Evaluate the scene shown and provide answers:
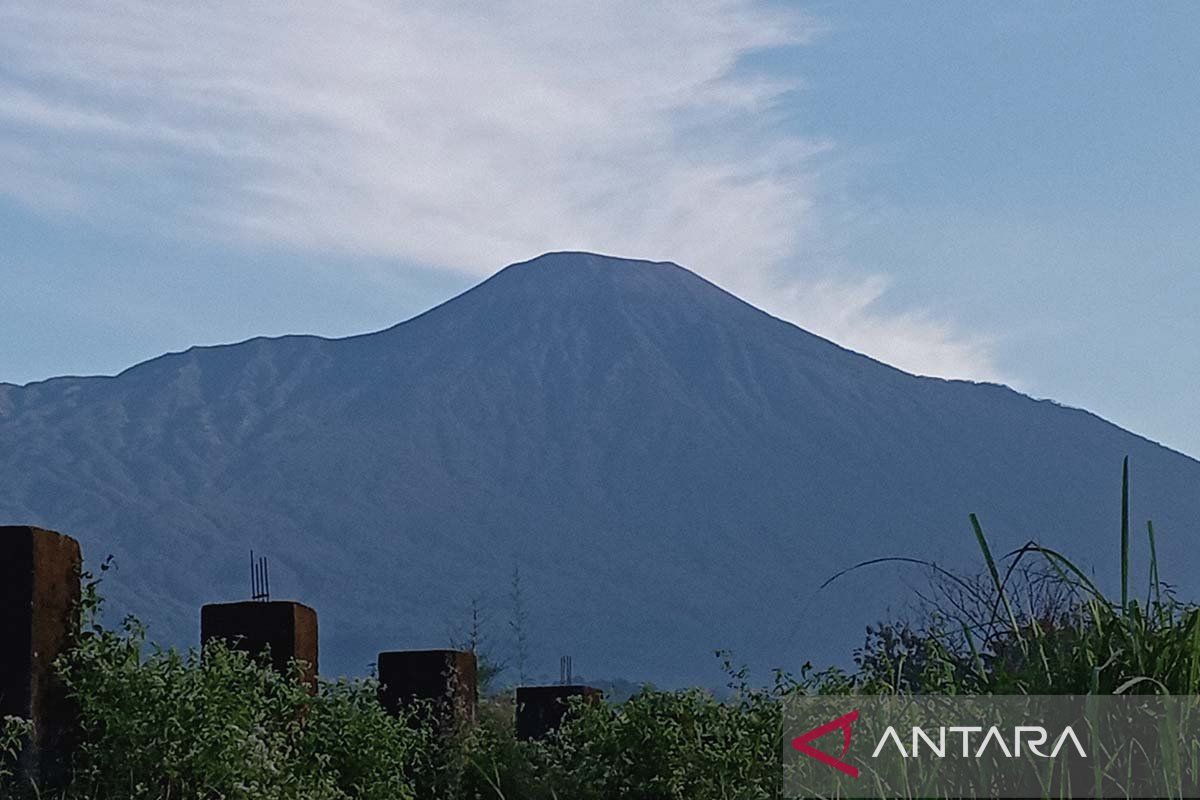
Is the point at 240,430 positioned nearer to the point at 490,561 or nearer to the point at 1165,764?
the point at 490,561

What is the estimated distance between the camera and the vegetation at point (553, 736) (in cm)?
350

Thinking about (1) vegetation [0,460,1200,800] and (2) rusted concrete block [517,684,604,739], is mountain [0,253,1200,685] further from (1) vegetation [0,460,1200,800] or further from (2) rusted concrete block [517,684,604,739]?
(1) vegetation [0,460,1200,800]

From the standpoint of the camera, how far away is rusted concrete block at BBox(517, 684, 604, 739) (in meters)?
10.7

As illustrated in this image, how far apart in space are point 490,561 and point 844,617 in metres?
32.7

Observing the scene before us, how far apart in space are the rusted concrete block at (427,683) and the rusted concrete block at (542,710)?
114 cm

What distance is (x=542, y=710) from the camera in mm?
10797

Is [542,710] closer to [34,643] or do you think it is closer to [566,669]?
[566,669]

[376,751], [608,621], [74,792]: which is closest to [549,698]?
[376,751]

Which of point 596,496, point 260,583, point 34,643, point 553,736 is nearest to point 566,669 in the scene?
point 553,736

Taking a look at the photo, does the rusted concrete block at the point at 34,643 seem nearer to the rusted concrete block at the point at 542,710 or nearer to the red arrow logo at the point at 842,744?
the red arrow logo at the point at 842,744

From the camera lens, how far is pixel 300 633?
7.80 m

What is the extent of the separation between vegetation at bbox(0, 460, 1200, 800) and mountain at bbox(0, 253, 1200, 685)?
127124 millimetres

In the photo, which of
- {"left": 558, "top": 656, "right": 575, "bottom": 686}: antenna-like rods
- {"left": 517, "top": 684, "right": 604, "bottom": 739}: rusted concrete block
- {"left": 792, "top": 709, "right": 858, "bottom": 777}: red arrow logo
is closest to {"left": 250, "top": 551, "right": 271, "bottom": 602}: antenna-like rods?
{"left": 517, "top": 684, "right": 604, "bottom": 739}: rusted concrete block

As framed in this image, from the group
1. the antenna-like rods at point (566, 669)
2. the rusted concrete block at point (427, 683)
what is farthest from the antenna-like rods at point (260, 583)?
the antenna-like rods at point (566, 669)
